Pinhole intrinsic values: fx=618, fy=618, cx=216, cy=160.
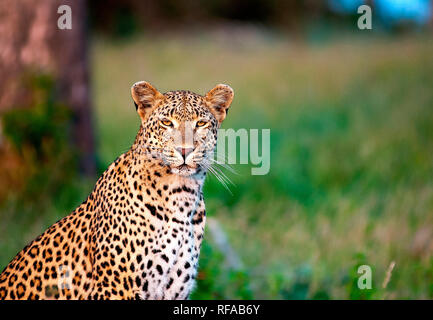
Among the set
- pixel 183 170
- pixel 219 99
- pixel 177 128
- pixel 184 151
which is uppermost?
pixel 219 99

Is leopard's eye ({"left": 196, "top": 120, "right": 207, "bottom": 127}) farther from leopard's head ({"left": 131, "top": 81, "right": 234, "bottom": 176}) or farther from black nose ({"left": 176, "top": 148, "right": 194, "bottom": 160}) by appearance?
black nose ({"left": 176, "top": 148, "right": 194, "bottom": 160})

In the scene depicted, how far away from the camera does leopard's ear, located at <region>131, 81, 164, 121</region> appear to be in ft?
13.3

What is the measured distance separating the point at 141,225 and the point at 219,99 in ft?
3.35

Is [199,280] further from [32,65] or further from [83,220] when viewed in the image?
[32,65]

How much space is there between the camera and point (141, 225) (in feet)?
13.5

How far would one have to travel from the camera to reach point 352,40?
69.4ft

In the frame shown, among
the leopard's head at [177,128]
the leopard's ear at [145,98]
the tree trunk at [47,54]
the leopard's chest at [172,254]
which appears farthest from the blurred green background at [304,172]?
the leopard's ear at [145,98]

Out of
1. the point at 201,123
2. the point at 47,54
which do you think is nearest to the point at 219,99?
the point at 201,123

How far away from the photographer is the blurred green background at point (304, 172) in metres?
6.72

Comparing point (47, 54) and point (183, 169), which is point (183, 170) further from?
point (47, 54)

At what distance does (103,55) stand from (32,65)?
39.2 feet
